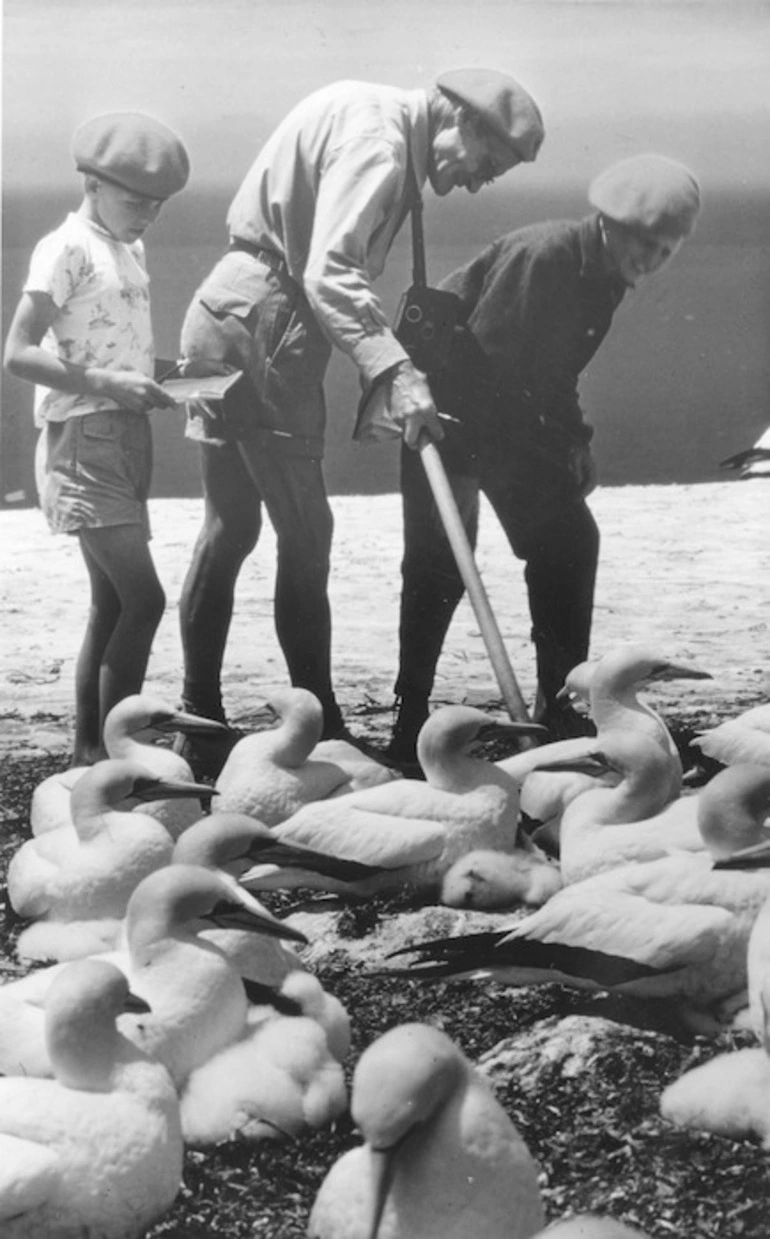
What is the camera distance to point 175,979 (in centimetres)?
277

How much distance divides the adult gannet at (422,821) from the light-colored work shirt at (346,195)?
0.70 m

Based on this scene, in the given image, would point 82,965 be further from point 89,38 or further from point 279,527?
point 89,38

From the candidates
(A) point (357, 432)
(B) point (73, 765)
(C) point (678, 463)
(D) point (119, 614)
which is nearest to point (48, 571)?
(D) point (119, 614)

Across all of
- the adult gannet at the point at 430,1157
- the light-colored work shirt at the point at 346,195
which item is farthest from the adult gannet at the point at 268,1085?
the light-colored work shirt at the point at 346,195

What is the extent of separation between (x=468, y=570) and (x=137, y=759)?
0.71 m

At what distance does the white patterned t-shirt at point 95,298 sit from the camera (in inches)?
128

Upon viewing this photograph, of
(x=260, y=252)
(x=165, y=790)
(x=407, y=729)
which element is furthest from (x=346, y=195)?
(x=165, y=790)

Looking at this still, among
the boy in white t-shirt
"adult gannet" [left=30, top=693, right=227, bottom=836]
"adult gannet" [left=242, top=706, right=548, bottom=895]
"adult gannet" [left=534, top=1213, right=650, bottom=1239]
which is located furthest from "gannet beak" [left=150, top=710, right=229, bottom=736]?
"adult gannet" [left=534, top=1213, right=650, bottom=1239]

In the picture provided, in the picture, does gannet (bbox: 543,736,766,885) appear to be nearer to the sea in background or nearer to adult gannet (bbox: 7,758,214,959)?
the sea in background

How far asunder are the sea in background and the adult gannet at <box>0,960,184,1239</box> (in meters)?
1.11

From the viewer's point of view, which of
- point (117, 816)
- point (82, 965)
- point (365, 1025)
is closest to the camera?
point (82, 965)

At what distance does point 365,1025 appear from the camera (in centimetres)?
297

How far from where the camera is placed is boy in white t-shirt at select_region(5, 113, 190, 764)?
326 cm

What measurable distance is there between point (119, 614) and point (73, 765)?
1.02ft
